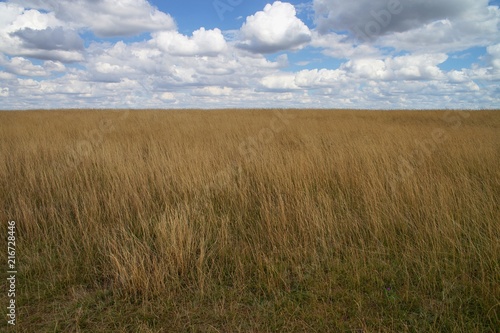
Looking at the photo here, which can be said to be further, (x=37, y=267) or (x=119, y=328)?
(x=37, y=267)

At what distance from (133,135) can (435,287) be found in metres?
9.69

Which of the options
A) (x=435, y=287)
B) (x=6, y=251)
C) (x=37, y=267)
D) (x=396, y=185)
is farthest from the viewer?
(x=396, y=185)

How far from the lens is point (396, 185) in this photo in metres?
4.32

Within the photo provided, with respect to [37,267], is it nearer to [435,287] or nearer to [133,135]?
[435,287]

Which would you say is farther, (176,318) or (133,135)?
(133,135)

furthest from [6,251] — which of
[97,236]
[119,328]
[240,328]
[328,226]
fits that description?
[328,226]

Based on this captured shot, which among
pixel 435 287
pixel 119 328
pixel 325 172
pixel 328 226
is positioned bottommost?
pixel 119 328

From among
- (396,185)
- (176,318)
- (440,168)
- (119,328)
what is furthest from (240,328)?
(440,168)

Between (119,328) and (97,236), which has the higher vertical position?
(97,236)

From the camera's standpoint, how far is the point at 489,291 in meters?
2.09

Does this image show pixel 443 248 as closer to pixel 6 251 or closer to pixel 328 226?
pixel 328 226

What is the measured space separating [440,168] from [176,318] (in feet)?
17.7

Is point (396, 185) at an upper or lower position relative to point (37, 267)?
upper

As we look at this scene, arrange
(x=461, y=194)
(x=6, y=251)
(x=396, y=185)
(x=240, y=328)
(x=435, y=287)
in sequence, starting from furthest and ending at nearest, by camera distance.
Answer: (x=396, y=185), (x=461, y=194), (x=6, y=251), (x=435, y=287), (x=240, y=328)
